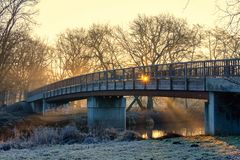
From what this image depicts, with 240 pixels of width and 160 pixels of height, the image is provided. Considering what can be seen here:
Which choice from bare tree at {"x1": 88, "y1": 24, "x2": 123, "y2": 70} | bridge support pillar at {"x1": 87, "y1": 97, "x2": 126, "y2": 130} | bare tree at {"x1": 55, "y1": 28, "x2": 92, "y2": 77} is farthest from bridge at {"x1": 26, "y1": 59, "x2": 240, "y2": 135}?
bare tree at {"x1": 55, "y1": 28, "x2": 92, "y2": 77}

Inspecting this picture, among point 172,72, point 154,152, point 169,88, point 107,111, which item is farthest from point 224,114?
point 107,111

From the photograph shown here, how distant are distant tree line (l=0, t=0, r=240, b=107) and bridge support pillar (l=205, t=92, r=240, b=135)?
15.2 metres

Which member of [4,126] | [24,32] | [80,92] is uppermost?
[24,32]

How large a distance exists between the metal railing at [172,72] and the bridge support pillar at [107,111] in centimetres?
206

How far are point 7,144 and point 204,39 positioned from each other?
35880 millimetres

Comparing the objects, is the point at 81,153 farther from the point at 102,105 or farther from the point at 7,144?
the point at 102,105

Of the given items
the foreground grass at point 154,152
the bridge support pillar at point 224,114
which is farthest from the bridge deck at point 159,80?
the foreground grass at point 154,152

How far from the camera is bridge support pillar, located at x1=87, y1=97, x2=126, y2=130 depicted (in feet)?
127

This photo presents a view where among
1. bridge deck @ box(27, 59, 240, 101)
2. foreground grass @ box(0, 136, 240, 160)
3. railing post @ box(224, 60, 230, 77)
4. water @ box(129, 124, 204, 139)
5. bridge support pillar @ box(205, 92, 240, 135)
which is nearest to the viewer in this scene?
foreground grass @ box(0, 136, 240, 160)

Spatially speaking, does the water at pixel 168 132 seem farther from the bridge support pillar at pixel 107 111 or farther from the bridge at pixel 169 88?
the bridge support pillar at pixel 107 111

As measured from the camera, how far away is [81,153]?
14805 millimetres

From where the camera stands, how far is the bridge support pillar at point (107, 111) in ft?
127

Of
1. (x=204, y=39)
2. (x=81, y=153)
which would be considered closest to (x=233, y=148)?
(x=81, y=153)

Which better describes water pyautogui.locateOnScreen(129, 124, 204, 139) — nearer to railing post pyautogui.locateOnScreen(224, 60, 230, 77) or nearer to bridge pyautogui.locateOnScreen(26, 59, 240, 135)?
bridge pyautogui.locateOnScreen(26, 59, 240, 135)
